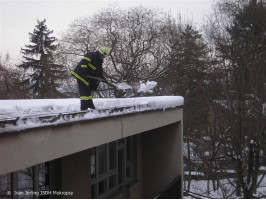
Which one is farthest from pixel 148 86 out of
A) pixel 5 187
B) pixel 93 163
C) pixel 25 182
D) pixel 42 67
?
pixel 42 67

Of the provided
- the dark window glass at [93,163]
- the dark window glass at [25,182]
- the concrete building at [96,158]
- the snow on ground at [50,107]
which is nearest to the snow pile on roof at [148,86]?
the snow on ground at [50,107]

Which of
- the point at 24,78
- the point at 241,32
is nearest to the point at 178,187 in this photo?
the point at 241,32

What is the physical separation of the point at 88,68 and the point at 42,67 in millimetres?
25889

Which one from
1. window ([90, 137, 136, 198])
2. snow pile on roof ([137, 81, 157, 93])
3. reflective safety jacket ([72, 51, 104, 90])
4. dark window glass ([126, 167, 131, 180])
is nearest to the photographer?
reflective safety jacket ([72, 51, 104, 90])

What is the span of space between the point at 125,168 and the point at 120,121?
213 inches

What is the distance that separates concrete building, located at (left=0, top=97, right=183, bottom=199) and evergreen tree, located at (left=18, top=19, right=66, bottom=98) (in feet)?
50.1

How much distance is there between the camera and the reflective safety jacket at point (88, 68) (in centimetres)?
629

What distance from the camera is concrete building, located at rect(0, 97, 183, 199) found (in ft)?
13.5

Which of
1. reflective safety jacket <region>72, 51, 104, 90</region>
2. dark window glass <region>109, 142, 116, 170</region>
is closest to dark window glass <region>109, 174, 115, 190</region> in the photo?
dark window glass <region>109, 142, 116, 170</region>

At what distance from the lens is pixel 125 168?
1188 cm

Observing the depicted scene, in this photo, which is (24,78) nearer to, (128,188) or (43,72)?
(43,72)

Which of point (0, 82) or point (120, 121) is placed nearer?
point (120, 121)

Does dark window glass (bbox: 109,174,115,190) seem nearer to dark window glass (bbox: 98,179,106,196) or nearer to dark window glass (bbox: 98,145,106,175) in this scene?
dark window glass (bbox: 98,179,106,196)

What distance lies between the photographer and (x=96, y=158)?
32.2 ft
